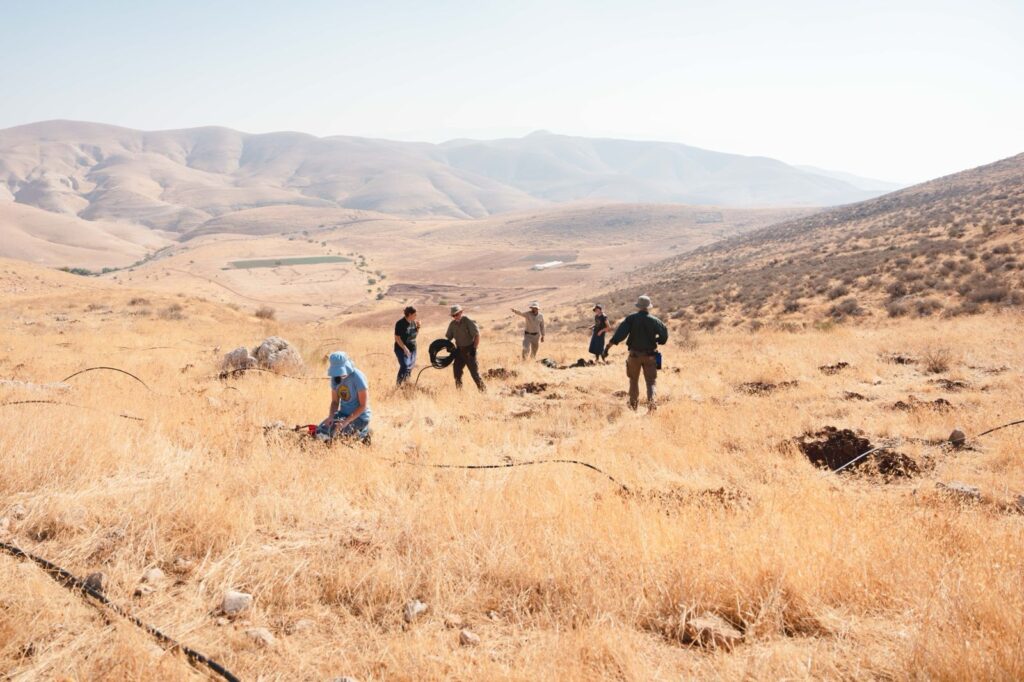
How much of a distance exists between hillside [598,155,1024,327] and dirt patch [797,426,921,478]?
15576 millimetres

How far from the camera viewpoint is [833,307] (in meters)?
23.3

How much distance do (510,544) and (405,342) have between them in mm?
7211

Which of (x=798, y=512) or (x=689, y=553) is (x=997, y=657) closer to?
(x=689, y=553)

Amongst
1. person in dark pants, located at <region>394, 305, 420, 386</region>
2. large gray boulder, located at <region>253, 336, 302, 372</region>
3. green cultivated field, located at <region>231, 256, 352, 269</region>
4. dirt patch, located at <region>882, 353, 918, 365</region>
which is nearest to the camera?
person in dark pants, located at <region>394, 305, 420, 386</region>

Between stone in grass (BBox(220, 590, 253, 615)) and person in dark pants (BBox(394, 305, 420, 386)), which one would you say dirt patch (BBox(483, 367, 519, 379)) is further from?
stone in grass (BBox(220, 590, 253, 615))

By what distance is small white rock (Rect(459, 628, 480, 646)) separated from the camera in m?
3.27

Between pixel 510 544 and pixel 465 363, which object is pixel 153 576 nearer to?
pixel 510 544

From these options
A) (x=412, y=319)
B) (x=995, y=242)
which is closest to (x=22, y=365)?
(x=412, y=319)

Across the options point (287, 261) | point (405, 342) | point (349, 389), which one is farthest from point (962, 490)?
point (287, 261)

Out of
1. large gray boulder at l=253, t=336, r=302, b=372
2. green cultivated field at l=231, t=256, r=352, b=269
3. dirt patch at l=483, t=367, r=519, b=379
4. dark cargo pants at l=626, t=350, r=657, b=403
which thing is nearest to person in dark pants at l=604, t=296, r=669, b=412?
dark cargo pants at l=626, t=350, r=657, b=403

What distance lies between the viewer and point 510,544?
4.05m

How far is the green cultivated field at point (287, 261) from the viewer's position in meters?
91.6

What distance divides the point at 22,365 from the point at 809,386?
16.0m

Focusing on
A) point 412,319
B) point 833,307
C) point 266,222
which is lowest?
point 833,307
